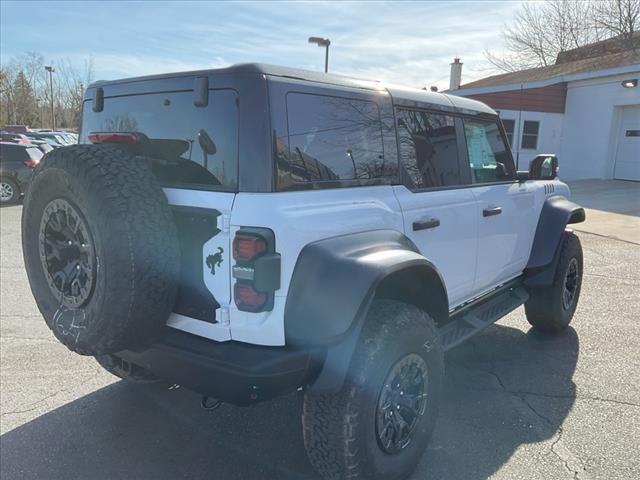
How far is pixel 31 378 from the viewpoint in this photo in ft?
12.4

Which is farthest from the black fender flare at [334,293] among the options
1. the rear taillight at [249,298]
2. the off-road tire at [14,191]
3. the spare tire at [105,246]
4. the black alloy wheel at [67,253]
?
the off-road tire at [14,191]

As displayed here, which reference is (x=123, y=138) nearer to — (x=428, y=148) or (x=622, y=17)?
(x=428, y=148)

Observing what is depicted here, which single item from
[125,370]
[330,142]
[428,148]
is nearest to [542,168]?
[428,148]

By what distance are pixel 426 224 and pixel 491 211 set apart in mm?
919

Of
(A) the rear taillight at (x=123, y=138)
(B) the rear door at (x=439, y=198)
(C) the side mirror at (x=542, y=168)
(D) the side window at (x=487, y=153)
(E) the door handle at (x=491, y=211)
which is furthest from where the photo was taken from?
(C) the side mirror at (x=542, y=168)

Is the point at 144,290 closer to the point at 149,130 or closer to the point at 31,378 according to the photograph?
the point at 149,130

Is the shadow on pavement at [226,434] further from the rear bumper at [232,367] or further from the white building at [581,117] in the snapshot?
the white building at [581,117]

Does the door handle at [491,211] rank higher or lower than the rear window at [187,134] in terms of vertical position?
lower

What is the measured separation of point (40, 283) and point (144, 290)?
2.56 feet

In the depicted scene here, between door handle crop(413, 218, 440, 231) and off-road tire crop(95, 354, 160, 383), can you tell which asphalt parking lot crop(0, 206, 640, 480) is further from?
door handle crop(413, 218, 440, 231)

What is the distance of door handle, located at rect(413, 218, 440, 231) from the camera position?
2881mm

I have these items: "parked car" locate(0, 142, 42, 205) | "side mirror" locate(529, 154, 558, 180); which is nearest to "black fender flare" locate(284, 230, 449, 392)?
"side mirror" locate(529, 154, 558, 180)

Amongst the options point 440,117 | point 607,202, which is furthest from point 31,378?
point 607,202

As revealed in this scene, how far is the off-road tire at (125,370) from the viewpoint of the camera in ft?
10.3
